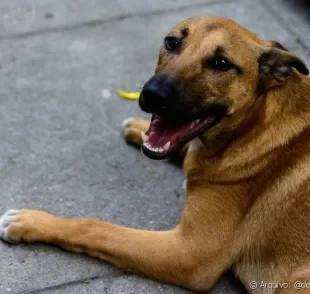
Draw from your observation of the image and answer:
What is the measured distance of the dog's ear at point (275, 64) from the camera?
3.87 meters

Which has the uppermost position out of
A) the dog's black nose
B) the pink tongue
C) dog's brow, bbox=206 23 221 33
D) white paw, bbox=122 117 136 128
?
dog's brow, bbox=206 23 221 33

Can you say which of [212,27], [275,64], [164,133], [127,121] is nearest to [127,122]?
[127,121]

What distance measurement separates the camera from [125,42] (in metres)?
6.06

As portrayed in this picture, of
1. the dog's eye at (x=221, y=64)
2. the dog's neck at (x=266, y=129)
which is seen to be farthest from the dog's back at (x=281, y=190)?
the dog's eye at (x=221, y=64)

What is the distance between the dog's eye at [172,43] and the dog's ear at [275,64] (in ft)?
1.51

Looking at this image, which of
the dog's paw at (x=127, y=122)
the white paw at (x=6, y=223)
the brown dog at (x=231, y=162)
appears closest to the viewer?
the brown dog at (x=231, y=162)

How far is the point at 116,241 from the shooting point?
4051 millimetres

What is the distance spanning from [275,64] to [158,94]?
0.68m

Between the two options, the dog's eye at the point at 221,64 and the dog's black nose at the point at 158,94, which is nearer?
the dog's black nose at the point at 158,94

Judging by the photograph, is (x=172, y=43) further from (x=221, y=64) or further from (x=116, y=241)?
(x=116, y=241)

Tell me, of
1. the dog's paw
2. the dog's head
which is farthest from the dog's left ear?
the dog's paw

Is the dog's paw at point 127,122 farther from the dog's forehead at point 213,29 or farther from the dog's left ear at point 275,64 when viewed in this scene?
the dog's left ear at point 275,64

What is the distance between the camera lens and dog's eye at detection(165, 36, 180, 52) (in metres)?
3.95

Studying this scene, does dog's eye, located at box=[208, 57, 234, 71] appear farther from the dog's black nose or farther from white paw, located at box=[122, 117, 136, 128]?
white paw, located at box=[122, 117, 136, 128]
